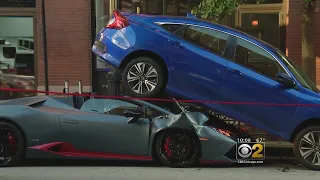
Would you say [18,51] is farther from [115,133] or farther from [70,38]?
[115,133]

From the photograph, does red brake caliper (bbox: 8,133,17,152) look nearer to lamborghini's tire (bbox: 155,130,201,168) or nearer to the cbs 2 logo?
lamborghini's tire (bbox: 155,130,201,168)

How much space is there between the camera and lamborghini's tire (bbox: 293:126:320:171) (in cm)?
677

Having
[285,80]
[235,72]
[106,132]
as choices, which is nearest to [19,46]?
[106,132]

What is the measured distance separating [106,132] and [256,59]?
2610 millimetres

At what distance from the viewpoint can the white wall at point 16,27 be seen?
12.6 meters

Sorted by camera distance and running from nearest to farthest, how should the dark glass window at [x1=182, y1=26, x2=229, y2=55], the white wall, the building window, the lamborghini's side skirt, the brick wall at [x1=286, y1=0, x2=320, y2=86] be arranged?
1. the dark glass window at [x1=182, y1=26, x2=229, y2=55]
2. the lamborghini's side skirt
3. the brick wall at [x1=286, y1=0, x2=320, y2=86]
4. the building window
5. the white wall

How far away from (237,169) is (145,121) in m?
1.67

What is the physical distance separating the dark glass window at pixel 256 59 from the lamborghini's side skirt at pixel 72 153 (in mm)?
2135

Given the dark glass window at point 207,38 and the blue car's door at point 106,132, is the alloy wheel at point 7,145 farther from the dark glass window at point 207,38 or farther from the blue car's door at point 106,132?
the dark glass window at point 207,38

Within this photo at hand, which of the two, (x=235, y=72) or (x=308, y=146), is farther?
(x=308, y=146)

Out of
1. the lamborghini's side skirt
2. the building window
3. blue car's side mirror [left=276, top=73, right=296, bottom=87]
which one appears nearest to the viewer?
blue car's side mirror [left=276, top=73, right=296, bottom=87]

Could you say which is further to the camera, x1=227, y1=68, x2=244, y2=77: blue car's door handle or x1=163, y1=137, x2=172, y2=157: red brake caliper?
x1=163, y1=137, x2=172, y2=157: red brake caliper

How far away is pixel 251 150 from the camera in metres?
6.79

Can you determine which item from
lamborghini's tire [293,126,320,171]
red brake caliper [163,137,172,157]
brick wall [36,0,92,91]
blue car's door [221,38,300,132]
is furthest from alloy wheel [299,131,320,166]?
brick wall [36,0,92,91]
